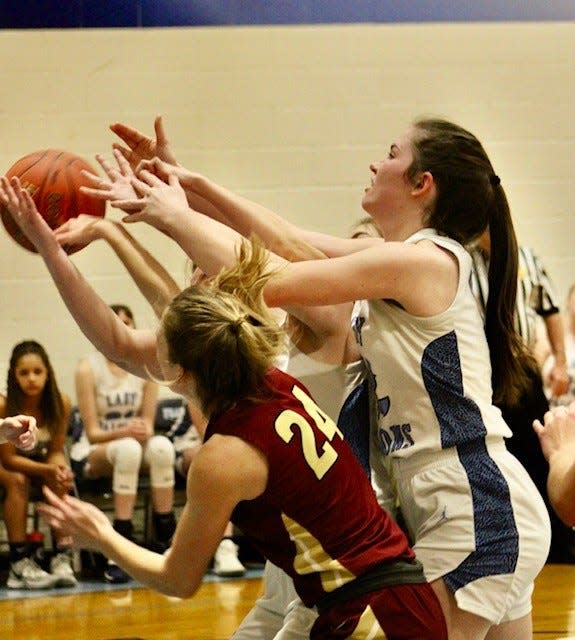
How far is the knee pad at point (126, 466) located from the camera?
6500 mm

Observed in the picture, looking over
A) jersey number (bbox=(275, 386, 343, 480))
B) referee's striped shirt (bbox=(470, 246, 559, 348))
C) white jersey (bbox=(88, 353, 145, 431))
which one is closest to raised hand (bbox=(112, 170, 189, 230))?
jersey number (bbox=(275, 386, 343, 480))

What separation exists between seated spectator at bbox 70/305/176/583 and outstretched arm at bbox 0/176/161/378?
3490 millimetres

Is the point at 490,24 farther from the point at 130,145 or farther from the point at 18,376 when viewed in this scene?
the point at 130,145

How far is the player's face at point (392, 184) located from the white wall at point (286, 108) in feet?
16.2

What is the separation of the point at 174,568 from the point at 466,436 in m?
0.66

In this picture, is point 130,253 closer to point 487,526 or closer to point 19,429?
point 19,429

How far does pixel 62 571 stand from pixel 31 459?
74 cm

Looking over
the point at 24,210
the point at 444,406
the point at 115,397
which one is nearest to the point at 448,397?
the point at 444,406

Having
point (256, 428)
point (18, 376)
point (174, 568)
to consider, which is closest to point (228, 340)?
point (256, 428)

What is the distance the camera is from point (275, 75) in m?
7.69

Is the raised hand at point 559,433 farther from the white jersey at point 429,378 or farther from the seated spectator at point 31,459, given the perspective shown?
the seated spectator at point 31,459

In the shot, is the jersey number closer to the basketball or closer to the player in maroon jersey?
the player in maroon jersey

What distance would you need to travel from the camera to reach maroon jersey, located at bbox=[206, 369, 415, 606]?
2.15 meters

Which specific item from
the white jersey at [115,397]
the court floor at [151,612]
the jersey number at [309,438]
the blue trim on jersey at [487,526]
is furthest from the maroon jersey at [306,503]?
the white jersey at [115,397]
